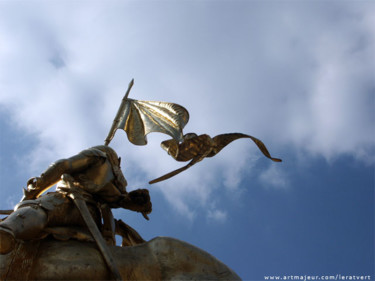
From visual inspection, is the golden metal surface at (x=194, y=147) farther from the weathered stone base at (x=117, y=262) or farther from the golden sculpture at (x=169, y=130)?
the weathered stone base at (x=117, y=262)

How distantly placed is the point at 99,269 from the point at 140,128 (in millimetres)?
3302

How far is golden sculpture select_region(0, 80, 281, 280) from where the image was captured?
552 cm

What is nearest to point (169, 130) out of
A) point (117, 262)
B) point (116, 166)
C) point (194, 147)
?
point (194, 147)

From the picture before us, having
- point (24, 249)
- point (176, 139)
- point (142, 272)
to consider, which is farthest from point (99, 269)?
point (176, 139)

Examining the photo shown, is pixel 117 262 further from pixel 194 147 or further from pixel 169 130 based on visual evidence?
pixel 169 130

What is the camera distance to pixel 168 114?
8258mm

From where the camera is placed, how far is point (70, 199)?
250 inches

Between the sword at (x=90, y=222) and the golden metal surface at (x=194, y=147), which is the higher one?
the golden metal surface at (x=194, y=147)

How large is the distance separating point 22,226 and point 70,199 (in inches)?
33.2

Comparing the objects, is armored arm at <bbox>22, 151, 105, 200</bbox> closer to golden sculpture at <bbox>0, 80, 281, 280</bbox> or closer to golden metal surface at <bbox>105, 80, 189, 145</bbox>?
golden sculpture at <bbox>0, 80, 281, 280</bbox>

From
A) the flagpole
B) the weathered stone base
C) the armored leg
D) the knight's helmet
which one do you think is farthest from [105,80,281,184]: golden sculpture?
the armored leg

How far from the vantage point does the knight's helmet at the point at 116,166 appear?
702cm

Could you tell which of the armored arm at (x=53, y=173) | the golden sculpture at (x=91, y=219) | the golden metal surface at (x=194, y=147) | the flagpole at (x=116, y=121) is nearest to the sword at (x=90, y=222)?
the golden sculpture at (x=91, y=219)

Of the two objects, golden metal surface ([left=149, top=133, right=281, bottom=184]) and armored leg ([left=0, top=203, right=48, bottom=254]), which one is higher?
golden metal surface ([left=149, top=133, right=281, bottom=184])
